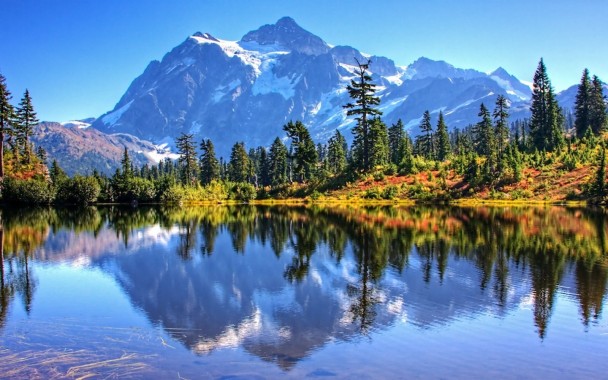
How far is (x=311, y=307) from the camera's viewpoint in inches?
873

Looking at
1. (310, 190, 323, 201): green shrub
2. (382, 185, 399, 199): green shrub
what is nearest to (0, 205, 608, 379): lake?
(382, 185, 399, 199): green shrub

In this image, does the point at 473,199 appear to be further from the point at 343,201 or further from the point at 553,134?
the point at 553,134

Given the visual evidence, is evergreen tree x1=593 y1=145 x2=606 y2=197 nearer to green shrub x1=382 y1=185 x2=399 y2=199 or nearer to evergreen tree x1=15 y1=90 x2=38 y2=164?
green shrub x1=382 y1=185 x2=399 y2=199

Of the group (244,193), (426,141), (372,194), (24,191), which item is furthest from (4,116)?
(426,141)

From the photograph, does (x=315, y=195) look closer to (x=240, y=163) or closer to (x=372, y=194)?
(x=372, y=194)


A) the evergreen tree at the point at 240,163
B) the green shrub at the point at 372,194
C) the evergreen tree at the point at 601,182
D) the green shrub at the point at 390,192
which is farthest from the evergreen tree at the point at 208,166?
the evergreen tree at the point at 601,182

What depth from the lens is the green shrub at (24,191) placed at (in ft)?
314

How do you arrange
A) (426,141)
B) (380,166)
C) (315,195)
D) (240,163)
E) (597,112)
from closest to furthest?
(315,195)
(380,166)
(597,112)
(240,163)
(426,141)

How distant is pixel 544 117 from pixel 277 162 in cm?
7089

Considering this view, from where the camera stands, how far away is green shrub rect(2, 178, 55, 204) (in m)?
95.8

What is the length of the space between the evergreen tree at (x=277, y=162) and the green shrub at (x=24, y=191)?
5597 cm

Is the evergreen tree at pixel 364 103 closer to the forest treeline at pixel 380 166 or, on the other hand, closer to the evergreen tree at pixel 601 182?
the forest treeline at pixel 380 166

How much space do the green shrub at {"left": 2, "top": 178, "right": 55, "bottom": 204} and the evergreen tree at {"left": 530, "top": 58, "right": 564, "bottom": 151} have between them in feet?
352

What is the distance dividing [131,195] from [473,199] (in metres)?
73.9
